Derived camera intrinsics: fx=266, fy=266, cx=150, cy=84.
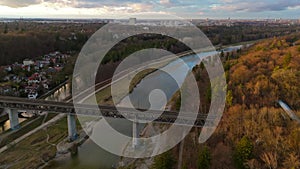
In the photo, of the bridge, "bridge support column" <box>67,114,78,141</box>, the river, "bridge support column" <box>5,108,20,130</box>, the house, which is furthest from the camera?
the house

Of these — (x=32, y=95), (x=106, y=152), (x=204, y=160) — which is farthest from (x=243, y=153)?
(x=32, y=95)

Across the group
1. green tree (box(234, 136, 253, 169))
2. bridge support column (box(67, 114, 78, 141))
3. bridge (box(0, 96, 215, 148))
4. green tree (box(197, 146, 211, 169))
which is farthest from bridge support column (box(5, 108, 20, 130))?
green tree (box(234, 136, 253, 169))

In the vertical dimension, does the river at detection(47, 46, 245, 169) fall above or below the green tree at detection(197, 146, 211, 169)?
below

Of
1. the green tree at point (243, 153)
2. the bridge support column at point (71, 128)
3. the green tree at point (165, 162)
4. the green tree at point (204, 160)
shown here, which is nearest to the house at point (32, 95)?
the bridge support column at point (71, 128)

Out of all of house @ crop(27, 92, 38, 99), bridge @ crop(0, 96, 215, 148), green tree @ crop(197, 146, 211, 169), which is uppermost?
bridge @ crop(0, 96, 215, 148)

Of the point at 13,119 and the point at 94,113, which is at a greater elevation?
the point at 94,113

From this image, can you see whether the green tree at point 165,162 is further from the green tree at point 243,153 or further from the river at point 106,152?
the river at point 106,152

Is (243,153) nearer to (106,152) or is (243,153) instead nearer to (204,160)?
(204,160)

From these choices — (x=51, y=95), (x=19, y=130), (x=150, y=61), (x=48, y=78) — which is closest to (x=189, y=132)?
(x=19, y=130)

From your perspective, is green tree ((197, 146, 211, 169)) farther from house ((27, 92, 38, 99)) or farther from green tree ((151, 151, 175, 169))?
house ((27, 92, 38, 99))
